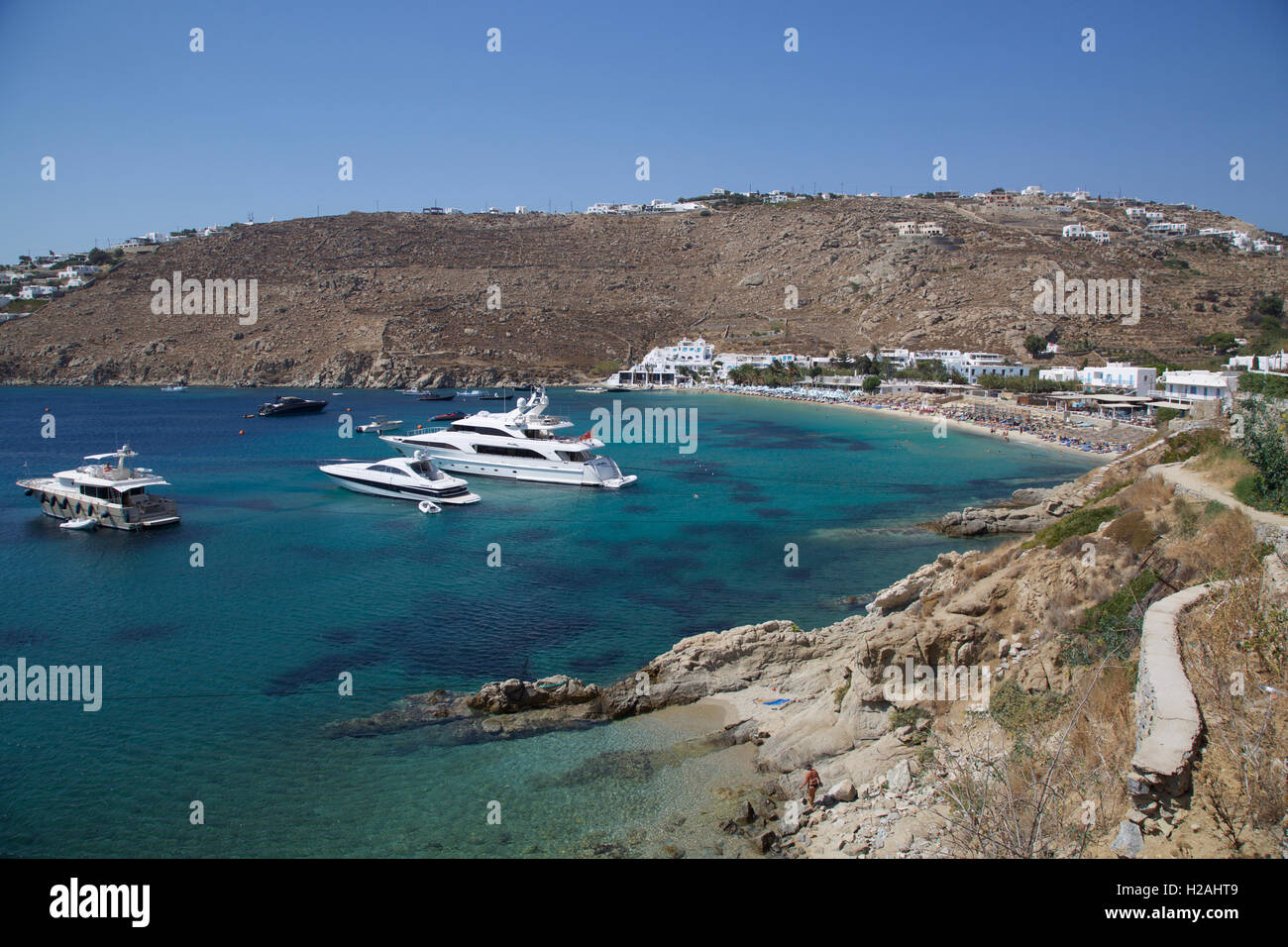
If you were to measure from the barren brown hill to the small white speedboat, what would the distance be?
62779 millimetres

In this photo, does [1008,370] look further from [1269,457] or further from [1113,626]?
[1113,626]

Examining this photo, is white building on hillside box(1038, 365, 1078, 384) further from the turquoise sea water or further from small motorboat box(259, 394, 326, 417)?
small motorboat box(259, 394, 326, 417)

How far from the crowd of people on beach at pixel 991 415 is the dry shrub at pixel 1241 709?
3836 centimetres

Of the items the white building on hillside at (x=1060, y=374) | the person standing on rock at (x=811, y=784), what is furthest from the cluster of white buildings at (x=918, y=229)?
the person standing on rock at (x=811, y=784)

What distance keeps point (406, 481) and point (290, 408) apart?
43335mm

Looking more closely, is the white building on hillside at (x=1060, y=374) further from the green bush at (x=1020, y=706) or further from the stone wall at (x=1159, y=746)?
the stone wall at (x=1159, y=746)

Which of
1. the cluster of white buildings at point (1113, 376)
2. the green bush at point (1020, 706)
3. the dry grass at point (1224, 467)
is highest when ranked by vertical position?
the cluster of white buildings at point (1113, 376)

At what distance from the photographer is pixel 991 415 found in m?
62.2

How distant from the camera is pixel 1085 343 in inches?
3423

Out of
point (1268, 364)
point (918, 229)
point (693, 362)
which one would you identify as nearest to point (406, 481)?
point (1268, 364)

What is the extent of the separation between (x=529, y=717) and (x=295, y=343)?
10298 cm

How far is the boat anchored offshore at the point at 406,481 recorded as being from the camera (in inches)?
1216
